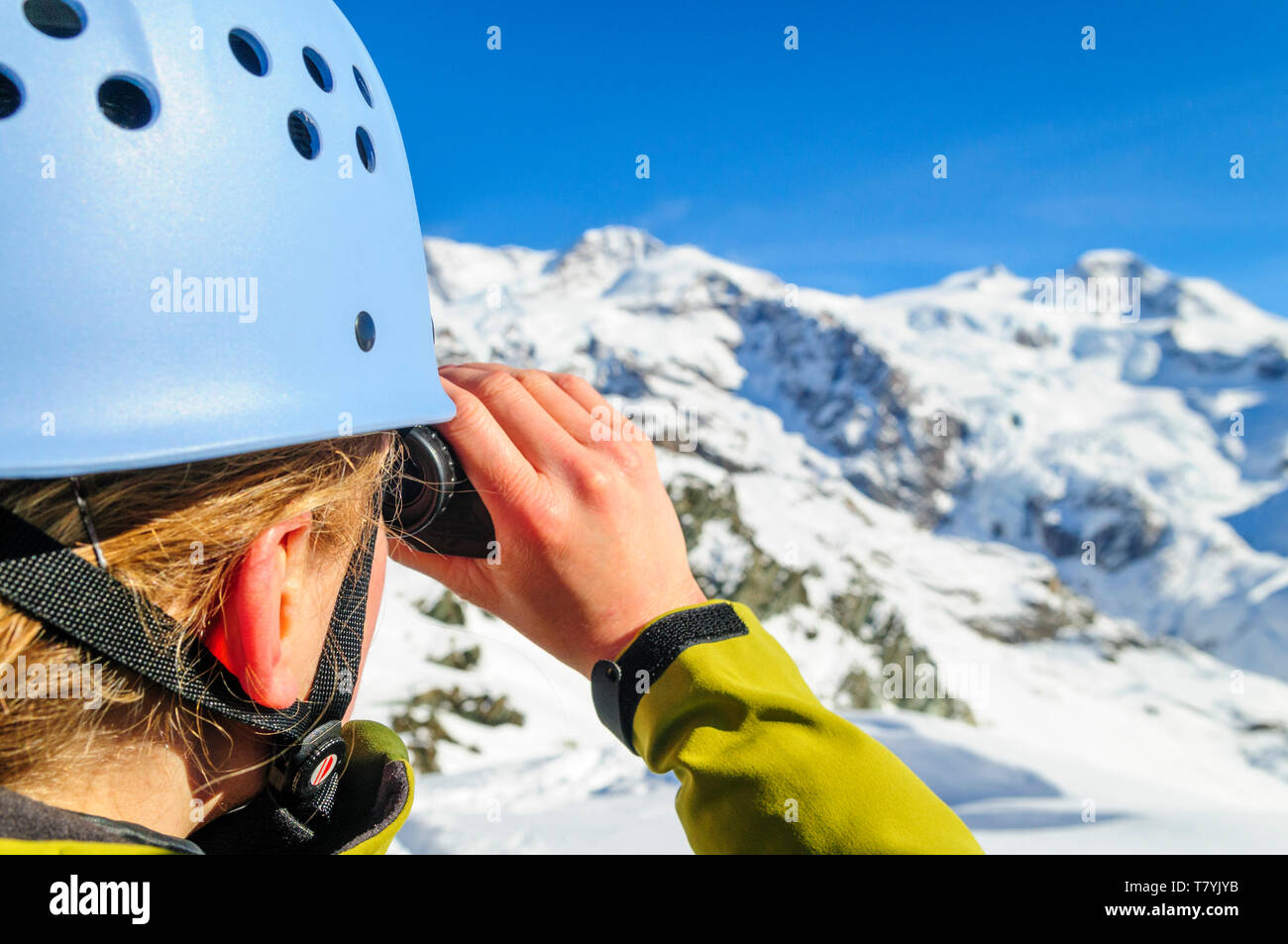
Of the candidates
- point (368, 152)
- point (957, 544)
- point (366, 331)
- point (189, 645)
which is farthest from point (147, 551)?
point (957, 544)

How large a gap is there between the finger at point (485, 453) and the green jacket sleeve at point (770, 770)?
1.37ft

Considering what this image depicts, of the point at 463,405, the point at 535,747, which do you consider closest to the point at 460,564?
the point at 463,405

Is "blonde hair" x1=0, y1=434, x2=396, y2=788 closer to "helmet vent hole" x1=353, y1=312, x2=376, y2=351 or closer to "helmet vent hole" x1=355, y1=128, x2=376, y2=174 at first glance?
"helmet vent hole" x1=353, y1=312, x2=376, y2=351

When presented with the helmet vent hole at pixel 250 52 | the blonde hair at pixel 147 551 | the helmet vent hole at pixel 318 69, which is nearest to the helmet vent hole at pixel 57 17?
the helmet vent hole at pixel 250 52

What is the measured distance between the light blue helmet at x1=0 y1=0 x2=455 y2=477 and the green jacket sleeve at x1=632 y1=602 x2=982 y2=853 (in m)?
0.67

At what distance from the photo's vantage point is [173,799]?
105 centimetres

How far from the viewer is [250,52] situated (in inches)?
45.4

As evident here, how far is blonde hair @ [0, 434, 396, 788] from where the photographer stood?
2.96 feet

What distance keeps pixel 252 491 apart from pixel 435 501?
0.42 m

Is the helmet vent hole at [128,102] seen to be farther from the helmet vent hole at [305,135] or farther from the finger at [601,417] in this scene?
the finger at [601,417]

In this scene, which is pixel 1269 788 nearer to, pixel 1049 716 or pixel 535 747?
pixel 1049 716

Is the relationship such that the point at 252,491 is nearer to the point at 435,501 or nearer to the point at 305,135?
the point at 435,501

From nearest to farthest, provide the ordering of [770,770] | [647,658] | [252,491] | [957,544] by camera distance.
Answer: [252,491]
[770,770]
[647,658]
[957,544]
